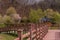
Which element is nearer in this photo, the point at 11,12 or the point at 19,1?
the point at 11,12

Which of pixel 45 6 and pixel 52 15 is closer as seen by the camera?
pixel 52 15

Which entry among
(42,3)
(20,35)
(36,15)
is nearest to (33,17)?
(36,15)

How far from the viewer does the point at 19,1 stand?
474ft

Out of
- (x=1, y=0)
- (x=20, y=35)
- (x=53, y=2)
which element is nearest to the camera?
(x=20, y=35)

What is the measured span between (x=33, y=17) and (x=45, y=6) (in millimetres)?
52581

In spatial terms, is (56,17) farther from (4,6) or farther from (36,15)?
(4,6)

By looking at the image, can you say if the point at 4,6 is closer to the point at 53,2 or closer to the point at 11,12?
the point at 53,2

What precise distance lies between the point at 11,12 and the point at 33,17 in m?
9.40

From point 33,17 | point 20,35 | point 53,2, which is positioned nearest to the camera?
point 20,35

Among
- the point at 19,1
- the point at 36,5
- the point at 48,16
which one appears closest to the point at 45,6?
the point at 36,5

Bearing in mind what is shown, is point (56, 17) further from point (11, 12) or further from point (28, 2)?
point (28, 2)

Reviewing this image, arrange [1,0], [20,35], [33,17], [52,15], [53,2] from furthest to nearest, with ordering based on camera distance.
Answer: [53,2], [1,0], [52,15], [33,17], [20,35]

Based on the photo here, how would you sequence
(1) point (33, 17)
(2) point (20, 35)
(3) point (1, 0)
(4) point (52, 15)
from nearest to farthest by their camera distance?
(2) point (20, 35), (1) point (33, 17), (4) point (52, 15), (3) point (1, 0)

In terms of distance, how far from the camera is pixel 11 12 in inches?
3858
